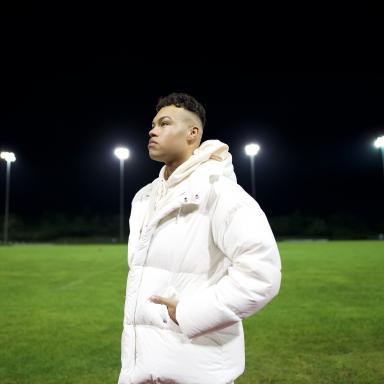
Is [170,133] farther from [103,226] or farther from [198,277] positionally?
[103,226]

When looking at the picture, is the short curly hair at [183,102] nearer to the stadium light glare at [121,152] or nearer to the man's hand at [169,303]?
the man's hand at [169,303]

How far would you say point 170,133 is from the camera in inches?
77.8

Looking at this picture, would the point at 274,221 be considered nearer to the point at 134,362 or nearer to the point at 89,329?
the point at 89,329

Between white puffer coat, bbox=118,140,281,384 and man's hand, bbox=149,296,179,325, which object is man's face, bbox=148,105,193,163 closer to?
white puffer coat, bbox=118,140,281,384

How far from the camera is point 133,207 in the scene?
83.7 inches

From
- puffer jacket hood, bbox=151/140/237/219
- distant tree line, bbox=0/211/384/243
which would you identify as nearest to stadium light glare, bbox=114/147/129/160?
distant tree line, bbox=0/211/384/243

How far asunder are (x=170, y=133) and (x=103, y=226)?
7432 centimetres

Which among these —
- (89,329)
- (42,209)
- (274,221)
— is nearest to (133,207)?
(89,329)

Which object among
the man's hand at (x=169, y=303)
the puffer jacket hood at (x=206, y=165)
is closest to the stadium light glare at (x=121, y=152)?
the puffer jacket hood at (x=206, y=165)

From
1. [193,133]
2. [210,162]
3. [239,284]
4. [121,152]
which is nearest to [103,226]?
[121,152]

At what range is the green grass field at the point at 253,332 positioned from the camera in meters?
4.34

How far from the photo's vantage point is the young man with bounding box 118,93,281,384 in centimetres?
153

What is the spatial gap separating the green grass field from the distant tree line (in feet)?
178

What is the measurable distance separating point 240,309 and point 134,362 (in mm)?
546
